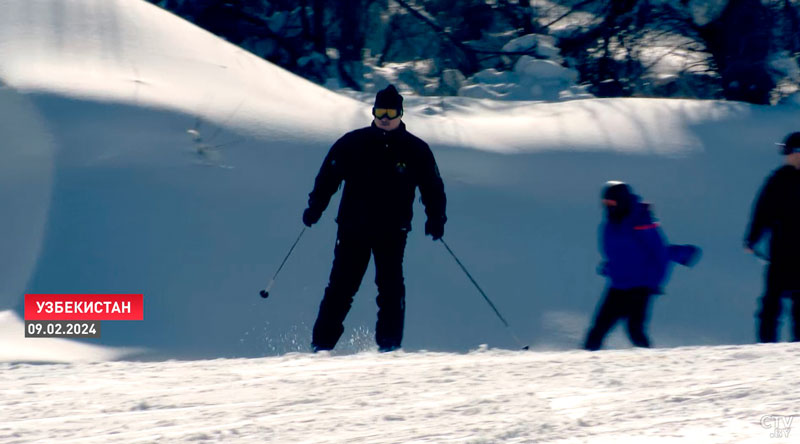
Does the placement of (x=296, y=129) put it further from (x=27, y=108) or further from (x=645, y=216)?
(x=645, y=216)

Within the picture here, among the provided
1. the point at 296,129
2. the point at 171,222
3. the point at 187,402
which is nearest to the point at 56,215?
the point at 171,222

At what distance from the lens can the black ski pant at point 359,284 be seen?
4.65 m

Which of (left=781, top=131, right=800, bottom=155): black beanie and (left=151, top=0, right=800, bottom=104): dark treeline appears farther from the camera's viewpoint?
(left=151, top=0, right=800, bottom=104): dark treeline

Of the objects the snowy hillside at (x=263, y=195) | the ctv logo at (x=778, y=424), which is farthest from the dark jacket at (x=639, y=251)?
the ctv logo at (x=778, y=424)

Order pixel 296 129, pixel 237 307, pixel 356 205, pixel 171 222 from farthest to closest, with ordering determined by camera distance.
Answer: pixel 296 129 < pixel 171 222 < pixel 237 307 < pixel 356 205

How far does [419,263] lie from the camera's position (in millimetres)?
6758

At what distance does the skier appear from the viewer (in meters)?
4.78

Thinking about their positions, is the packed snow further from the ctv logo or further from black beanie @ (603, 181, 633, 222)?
black beanie @ (603, 181, 633, 222)

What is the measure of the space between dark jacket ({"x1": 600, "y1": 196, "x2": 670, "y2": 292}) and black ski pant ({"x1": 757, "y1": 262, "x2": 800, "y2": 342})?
2.24 feet

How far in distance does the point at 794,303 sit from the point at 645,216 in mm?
1000

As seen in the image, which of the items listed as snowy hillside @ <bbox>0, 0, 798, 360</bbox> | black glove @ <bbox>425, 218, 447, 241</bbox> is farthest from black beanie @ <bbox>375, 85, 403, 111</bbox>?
snowy hillside @ <bbox>0, 0, 798, 360</bbox>

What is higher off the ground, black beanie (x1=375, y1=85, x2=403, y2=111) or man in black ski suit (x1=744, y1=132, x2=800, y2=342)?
black beanie (x1=375, y1=85, x2=403, y2=111)

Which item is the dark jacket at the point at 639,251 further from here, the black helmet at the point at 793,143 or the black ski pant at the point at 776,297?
the black helmet at the point at 793,143

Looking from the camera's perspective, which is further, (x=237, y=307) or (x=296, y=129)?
(x=296, y=129)
